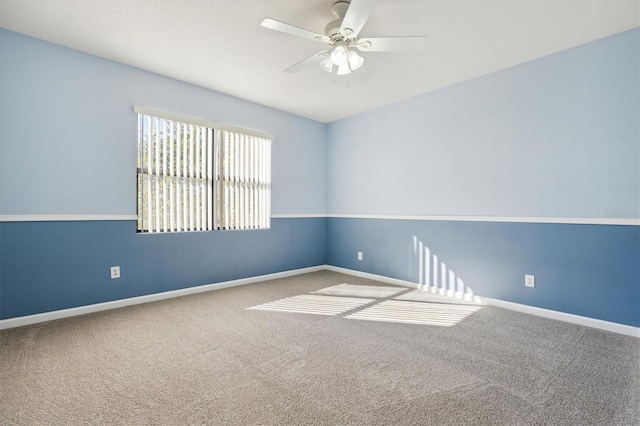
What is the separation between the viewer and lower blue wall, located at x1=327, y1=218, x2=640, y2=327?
2697 mm

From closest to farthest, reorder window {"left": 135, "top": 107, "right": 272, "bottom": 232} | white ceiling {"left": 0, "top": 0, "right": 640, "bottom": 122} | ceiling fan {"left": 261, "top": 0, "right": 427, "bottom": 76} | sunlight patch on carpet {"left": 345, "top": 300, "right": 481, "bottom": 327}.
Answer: ceiling fan {"left": 261, "top": 0, "right": 427, "bottom": 76} < white ceiling {"left": 0, "top": 0, "right": 640, "bottom": 122} < sunlight patch on carpet {"left": 345, "top": 300, "right": 481, "bottom": 327} < window {"left": 135, "top": 107, "right": 272, "bottom": 232}

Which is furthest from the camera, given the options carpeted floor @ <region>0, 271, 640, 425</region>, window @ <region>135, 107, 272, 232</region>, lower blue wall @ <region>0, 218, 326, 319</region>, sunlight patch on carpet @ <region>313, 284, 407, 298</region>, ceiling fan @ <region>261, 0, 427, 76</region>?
sunlight patch on carpet @ <region>313, 284, 407, 298</region>

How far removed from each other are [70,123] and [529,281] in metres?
4.98

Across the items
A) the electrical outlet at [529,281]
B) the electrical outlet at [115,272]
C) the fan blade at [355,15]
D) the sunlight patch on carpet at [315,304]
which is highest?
the fan blade at [355,15]

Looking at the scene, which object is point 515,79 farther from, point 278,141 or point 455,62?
point 278,141

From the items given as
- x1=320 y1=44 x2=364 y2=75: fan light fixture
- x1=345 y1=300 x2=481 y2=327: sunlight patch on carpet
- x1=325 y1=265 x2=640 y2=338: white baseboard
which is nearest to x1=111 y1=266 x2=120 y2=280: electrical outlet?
x1=345 y1=300 x2=481 y2=327: sunlight patch on carpet

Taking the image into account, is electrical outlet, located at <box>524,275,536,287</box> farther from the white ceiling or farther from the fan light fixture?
the fan light fixture

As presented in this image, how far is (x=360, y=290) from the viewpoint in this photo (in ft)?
13.4

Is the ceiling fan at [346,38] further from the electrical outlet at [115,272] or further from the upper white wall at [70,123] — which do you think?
the electrical outlet at [115,272]

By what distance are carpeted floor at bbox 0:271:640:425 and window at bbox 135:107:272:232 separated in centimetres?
119

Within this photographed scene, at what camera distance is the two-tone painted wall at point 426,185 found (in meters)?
2.72

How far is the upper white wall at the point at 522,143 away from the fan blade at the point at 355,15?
2.17 meters

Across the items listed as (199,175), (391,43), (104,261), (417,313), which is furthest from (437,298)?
(104,261)

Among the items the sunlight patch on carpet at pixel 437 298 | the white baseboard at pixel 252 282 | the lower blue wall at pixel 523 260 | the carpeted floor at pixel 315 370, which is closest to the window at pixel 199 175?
the white baseboard at pixel 252 282
